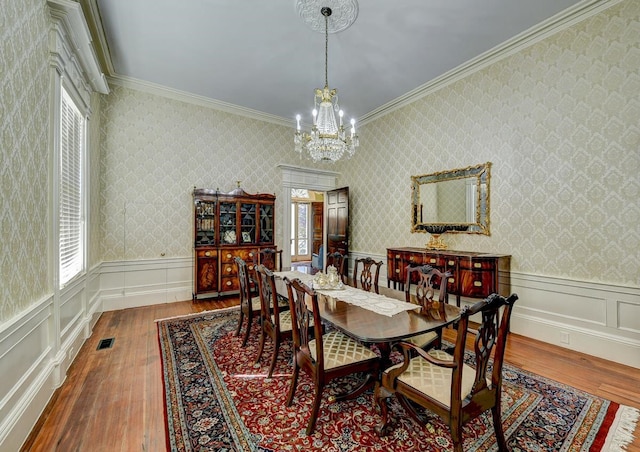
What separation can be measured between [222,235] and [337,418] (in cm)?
370

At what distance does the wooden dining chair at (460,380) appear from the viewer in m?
1.36

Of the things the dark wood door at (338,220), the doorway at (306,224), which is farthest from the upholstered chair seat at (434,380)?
the doorway at (306,224)

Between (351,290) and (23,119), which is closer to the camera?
(23,119)

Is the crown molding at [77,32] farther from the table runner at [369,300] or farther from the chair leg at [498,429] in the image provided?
the chair leg at [498,429]

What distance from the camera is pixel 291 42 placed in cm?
341

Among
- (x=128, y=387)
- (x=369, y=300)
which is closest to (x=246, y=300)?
(x=128, y=387)

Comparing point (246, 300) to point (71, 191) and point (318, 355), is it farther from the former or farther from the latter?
point (71, 191)

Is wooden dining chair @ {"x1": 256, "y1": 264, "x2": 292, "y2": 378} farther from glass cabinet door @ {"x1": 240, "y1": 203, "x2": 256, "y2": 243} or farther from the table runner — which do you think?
glass cabinet door @ {"x1": 240, "y1": 203, "x2": 256, "y2": 243}

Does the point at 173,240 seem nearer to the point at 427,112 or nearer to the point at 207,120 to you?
the point at 207,120

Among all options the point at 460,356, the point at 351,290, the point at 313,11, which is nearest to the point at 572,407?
the point at 460,356

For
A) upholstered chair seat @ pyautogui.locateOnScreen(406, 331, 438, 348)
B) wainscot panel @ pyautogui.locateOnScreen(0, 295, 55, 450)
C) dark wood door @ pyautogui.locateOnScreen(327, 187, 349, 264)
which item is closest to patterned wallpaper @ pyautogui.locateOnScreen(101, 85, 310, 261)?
dark wood door @ pyautogui.locateOnScreen(327, 187, 349, 264)

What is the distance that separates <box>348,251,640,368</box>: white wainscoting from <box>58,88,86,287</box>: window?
4.84m

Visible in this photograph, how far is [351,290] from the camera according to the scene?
273cm

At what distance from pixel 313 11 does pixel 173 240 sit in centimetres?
387
